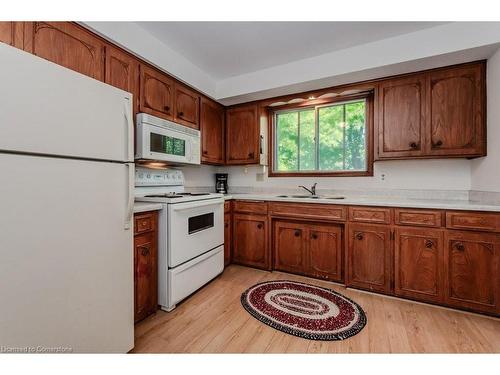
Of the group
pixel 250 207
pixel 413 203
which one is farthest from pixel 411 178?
pixel 250 207

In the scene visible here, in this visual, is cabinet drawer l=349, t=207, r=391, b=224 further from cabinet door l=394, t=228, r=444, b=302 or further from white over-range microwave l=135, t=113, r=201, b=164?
white over-range microwave l=135, t=113, r=201, b=164

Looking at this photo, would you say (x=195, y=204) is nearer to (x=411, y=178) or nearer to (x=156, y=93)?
(x=156, y=93)

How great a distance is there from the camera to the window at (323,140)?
2.85 m

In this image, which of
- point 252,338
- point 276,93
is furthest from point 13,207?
point 276,93

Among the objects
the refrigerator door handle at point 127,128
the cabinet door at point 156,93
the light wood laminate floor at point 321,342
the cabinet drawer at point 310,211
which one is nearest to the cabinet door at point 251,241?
the cabinet drawer at point 310,211

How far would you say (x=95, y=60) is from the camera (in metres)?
1.78

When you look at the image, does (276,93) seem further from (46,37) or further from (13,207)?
(13,207)

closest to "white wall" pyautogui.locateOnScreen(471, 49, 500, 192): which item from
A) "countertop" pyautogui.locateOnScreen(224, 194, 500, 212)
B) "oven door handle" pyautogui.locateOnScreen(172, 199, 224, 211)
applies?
"countertop" pyautogui.locateOnScreen(224, 194, 500, 212)

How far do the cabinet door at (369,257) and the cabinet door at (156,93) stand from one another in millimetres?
2239

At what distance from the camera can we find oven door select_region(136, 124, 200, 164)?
2100 millimetres

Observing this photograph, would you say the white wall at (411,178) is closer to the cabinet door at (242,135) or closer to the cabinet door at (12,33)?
the cabinet door at (242,135)

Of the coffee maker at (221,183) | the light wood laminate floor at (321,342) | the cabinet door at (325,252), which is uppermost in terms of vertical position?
the coffee maker at (221,183)

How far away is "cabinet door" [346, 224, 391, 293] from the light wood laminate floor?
174mm

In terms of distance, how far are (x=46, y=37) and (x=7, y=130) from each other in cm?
107
